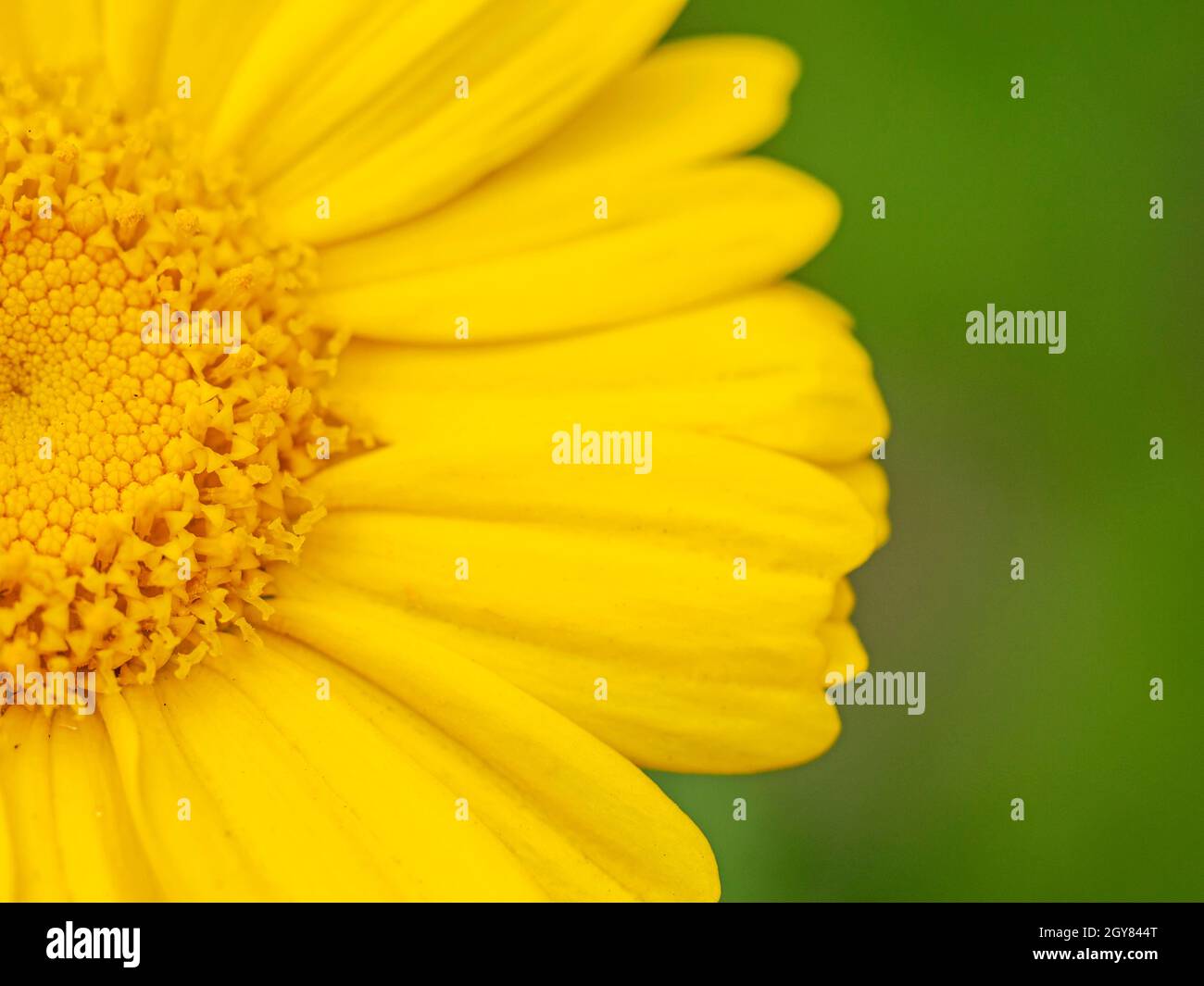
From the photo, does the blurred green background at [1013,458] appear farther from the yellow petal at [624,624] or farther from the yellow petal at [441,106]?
the yellow petal at [441,106]

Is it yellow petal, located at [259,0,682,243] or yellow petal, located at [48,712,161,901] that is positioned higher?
yellow petal, located at [259,0,682,243]

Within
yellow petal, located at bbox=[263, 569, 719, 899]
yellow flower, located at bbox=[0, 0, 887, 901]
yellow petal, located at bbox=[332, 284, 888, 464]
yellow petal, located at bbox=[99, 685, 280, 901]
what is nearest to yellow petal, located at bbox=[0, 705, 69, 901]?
yellow flower, located at bbox=[0, 0, 887, 901]

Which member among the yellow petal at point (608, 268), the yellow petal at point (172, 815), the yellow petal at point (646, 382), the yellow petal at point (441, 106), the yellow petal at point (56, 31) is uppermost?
the yellow petal at point (56, 31)

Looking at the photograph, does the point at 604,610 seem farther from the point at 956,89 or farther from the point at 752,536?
the point at 956,89

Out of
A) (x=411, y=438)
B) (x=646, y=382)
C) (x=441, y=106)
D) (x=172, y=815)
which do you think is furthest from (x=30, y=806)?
(x=441, y=106)

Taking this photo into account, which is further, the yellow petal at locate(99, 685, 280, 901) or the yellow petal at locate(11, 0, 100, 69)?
the yellow petal at locate(11, 0, 100, 69)

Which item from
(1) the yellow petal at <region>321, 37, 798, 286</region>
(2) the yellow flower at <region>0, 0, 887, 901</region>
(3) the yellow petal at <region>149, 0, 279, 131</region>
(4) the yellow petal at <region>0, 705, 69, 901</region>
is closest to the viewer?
(4) the yellow petal at <region>0, 705, 69, 901</region>

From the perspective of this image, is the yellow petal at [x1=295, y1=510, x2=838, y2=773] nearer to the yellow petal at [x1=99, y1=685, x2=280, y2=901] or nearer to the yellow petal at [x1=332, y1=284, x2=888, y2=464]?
the yellow petal at [x1=332, y1=284, x2=888, y2=464]

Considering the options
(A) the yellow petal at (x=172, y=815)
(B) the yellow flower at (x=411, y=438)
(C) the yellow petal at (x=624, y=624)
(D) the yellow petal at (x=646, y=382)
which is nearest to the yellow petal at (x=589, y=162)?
(B) the yellow flower at (x=411, y=438)
